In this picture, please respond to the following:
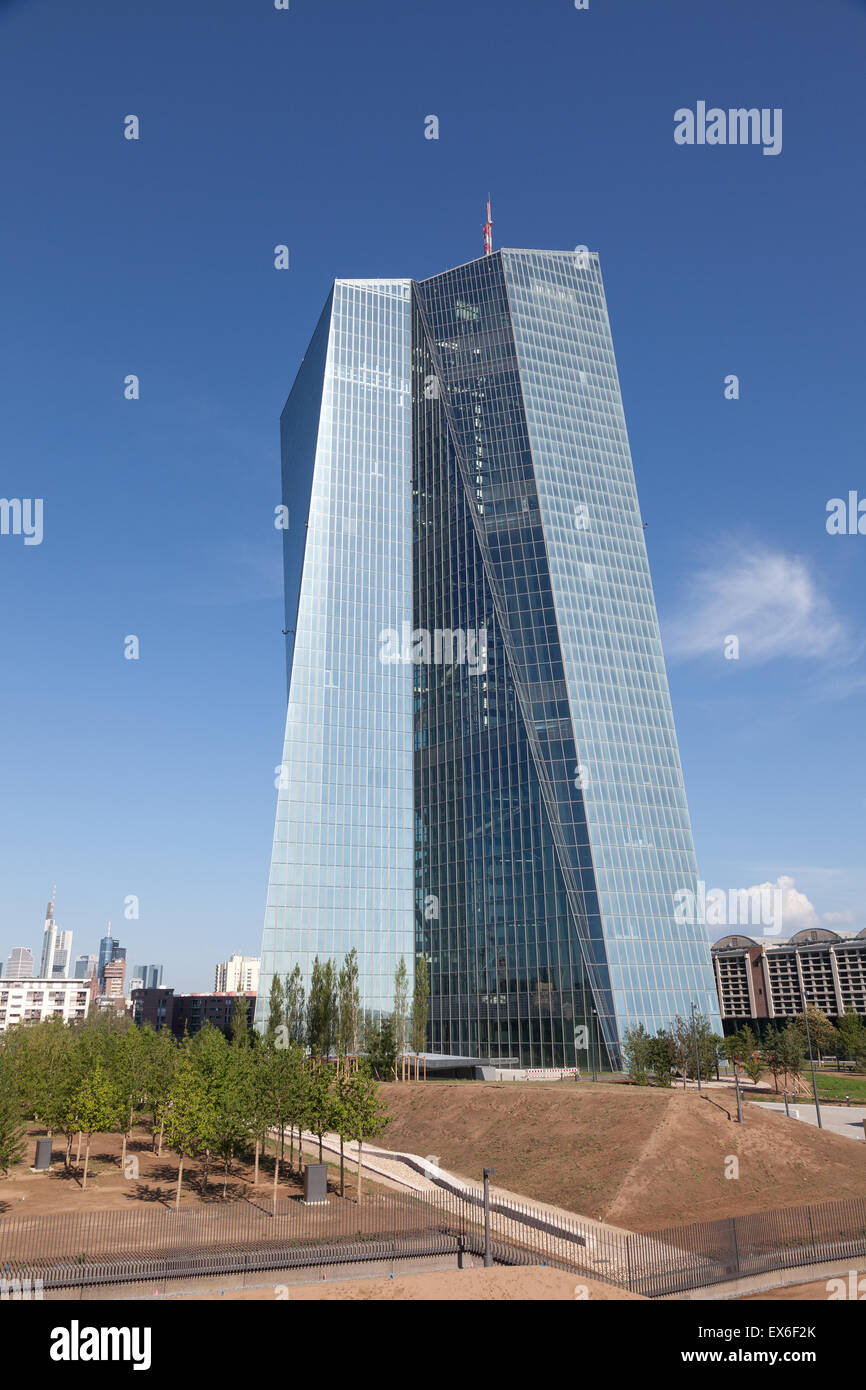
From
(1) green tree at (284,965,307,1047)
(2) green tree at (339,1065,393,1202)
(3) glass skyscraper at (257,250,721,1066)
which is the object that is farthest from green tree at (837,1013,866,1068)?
(2) green tree at (339,1065,393,1202)

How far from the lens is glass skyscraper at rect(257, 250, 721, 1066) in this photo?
9500 centimetres

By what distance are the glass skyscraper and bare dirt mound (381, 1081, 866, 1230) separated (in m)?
30.6

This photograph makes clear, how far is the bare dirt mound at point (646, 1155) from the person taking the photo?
144 ft

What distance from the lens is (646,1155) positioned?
47031 millimetres

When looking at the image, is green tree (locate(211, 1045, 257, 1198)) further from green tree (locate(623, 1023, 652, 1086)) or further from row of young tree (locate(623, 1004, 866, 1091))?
row of young tree (locate(623, 1004, 866, 1091))

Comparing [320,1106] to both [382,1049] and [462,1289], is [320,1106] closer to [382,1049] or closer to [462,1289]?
[462,1289]

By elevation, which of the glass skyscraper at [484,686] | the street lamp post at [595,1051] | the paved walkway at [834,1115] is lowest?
the paved walkway at [834,1115]

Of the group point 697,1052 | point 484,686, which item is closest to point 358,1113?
point 697,1052

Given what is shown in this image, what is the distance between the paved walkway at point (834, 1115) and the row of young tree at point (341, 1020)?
33453 mm

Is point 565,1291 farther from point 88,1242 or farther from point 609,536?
point 609,536

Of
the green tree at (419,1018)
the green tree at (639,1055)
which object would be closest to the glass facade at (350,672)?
the green tree at (419,1018)

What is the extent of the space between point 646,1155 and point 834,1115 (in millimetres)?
41239

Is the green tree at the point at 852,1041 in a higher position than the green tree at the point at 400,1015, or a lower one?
lower

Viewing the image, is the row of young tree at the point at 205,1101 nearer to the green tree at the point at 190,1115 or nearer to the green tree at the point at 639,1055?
the green tree at the point at 190,1115
